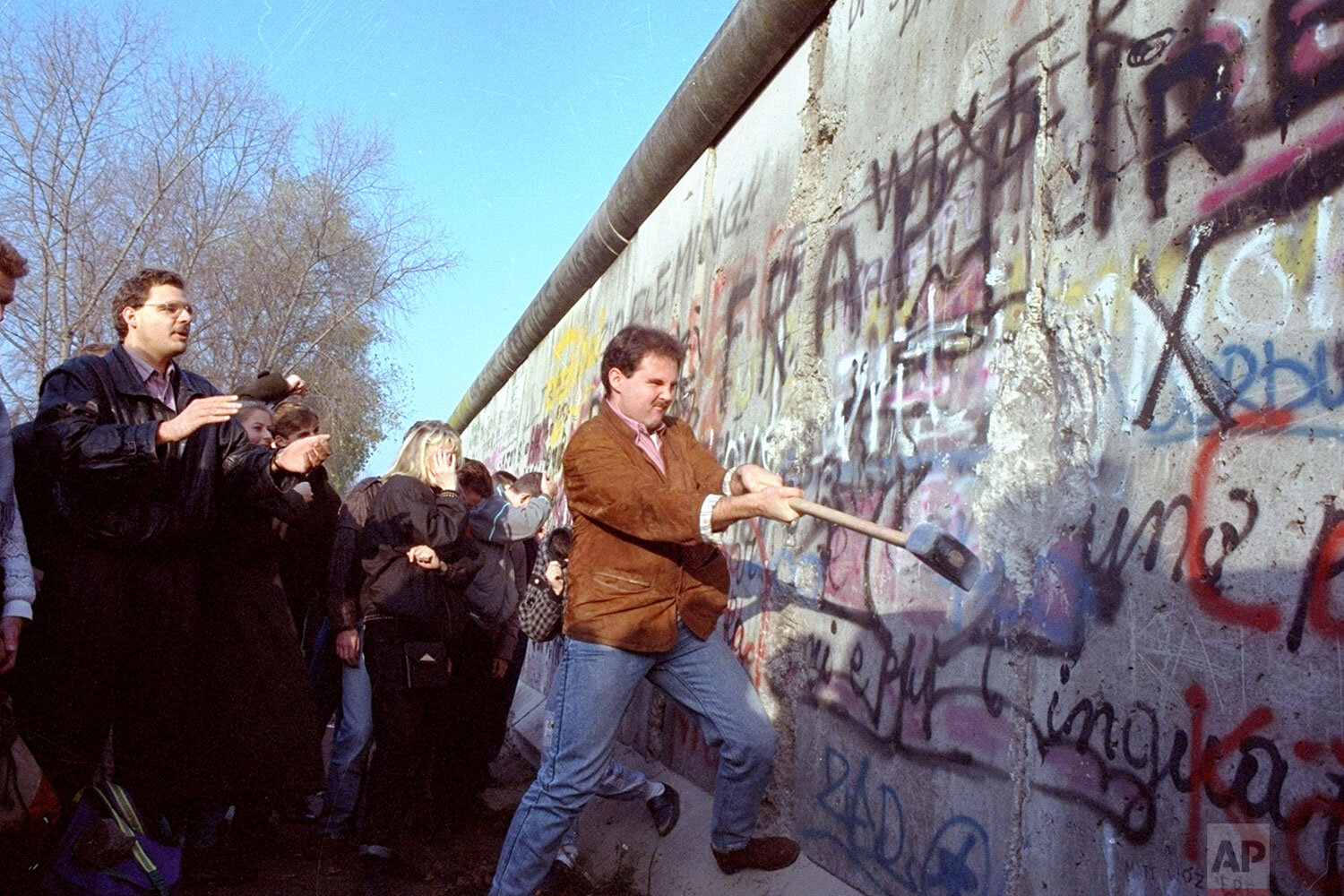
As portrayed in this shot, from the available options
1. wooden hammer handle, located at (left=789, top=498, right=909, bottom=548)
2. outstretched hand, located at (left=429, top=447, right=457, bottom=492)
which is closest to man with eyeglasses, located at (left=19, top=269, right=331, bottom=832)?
outstretched hand, located at (left=429, top=447, right=457, bottom=492)

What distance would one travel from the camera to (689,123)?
20.2ft

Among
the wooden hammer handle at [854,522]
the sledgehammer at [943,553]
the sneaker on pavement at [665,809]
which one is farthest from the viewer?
the sneaker on pavement at [665,809]

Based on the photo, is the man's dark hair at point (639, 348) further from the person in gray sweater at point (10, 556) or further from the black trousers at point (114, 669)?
the person in gray sweater at point (10, 556)

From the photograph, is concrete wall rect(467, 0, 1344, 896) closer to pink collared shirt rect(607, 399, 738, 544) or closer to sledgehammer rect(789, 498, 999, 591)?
sledgehammer rect(789, 498, 999, 591)

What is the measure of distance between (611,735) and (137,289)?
7.37 ft

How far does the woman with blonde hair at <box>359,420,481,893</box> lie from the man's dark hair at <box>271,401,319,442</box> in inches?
36.5

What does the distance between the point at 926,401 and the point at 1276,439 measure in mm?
1293

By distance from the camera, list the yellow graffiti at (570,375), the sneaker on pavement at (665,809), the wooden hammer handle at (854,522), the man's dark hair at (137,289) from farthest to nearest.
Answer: the yellow graffiti at (570,375)
the sneaker on pavement at (665,809)
the man's dark hair at (137,289)
the wooden hammer handle at (854,522)

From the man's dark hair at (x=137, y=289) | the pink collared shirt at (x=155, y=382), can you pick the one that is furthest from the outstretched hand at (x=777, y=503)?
the man's dark hair at (x=137, y=289)

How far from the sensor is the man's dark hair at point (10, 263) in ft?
10.6

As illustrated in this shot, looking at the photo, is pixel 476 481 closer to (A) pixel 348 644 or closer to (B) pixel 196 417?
(A) pixel 348 644

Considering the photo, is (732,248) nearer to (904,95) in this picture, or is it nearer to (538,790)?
(904,95)

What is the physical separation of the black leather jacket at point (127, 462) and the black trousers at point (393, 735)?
0.89m

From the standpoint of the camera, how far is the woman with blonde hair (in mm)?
4180
